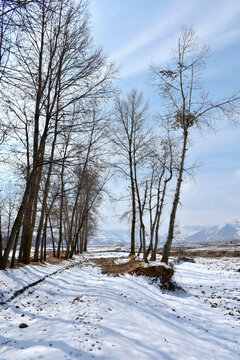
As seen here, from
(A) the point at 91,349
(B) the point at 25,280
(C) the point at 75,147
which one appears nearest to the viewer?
(A) the point at 91,349

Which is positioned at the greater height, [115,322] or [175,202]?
[175,202]

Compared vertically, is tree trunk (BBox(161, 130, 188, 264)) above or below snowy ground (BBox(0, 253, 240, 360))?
above

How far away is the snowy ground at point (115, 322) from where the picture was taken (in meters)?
4.04

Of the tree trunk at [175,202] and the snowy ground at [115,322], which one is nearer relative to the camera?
the snowy ground at [115,322]

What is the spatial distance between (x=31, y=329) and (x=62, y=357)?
161cm

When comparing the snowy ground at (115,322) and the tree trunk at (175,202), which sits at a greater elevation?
the tree trunk at (175,202)

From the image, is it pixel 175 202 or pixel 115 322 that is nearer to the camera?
pixel 115 322

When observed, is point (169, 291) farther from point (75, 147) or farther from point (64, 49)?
point (64, 49)

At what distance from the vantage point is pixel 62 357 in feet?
11.8

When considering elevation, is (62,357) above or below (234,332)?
above

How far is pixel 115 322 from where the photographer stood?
5254 mm

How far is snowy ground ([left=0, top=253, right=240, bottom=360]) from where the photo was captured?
4.04 m

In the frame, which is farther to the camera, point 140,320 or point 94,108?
point 94,108

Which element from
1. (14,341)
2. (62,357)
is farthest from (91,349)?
(14,341)
